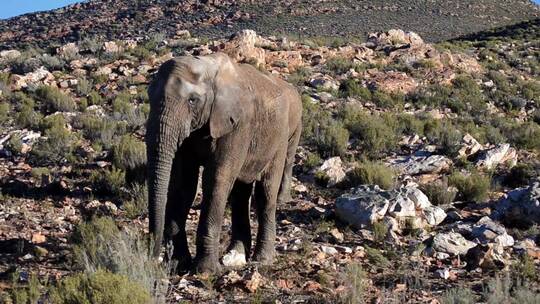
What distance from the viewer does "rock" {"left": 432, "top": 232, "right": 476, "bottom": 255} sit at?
25.7 feet

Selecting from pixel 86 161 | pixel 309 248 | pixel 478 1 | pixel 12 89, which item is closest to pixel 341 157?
pixel 86 161

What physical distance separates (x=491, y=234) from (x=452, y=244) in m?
0.73

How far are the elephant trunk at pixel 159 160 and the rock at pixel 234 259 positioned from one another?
1348 millimetres

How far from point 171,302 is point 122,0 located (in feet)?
173

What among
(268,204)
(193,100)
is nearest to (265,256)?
(268,204)

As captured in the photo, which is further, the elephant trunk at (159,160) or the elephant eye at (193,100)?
the elephant eye at (193,100)

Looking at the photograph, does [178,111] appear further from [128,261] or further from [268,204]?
[268,204]

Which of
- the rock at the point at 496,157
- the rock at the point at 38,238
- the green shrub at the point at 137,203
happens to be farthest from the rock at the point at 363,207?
the rock at the point at 496,157

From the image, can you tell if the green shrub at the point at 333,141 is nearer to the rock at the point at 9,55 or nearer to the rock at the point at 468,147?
the rock at the point at 468,147

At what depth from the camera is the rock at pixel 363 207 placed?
8.99 m

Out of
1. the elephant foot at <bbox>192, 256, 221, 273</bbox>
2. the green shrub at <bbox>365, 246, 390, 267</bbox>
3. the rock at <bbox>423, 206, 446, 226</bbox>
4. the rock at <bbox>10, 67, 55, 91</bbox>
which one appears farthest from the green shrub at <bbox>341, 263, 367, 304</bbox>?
the rock at <bbox>10, 67, 55, 91</bbox>

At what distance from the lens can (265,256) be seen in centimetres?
764

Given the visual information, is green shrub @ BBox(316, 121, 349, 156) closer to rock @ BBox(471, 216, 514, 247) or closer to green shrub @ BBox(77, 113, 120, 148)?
green shrub @ BBox(77, 113, 120, 148)

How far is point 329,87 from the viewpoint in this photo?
2030 cm
